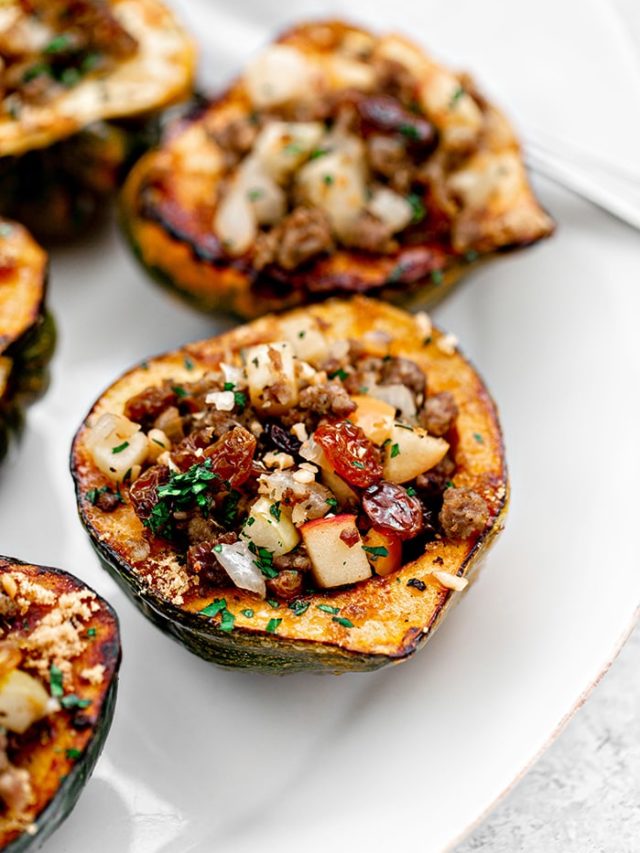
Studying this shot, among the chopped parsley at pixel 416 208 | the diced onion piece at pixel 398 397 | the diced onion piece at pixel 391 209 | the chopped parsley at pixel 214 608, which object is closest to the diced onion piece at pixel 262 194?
the diced onion piece at pixel 391 209

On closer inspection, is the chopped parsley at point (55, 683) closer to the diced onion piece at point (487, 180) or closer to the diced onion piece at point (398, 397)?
the diced onion piece at point (398, 397)

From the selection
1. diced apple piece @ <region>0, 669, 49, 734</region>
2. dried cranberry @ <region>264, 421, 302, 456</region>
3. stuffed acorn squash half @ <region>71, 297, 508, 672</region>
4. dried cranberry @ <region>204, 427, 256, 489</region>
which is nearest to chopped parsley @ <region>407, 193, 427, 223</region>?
stuffed acorn squash half @ <region>71, 297, 508, 672</region>

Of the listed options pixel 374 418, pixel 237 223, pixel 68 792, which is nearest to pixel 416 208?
pixel 237 223

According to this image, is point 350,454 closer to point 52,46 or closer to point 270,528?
point 270,528

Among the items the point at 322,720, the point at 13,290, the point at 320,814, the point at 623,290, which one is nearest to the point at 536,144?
the point at 623,290

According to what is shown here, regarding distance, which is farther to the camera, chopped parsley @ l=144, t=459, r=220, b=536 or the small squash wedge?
the small squash wedge

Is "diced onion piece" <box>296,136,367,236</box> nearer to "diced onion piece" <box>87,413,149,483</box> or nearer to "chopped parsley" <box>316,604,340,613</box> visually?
"diced onion piece" <box>87,413,149,483</box>
